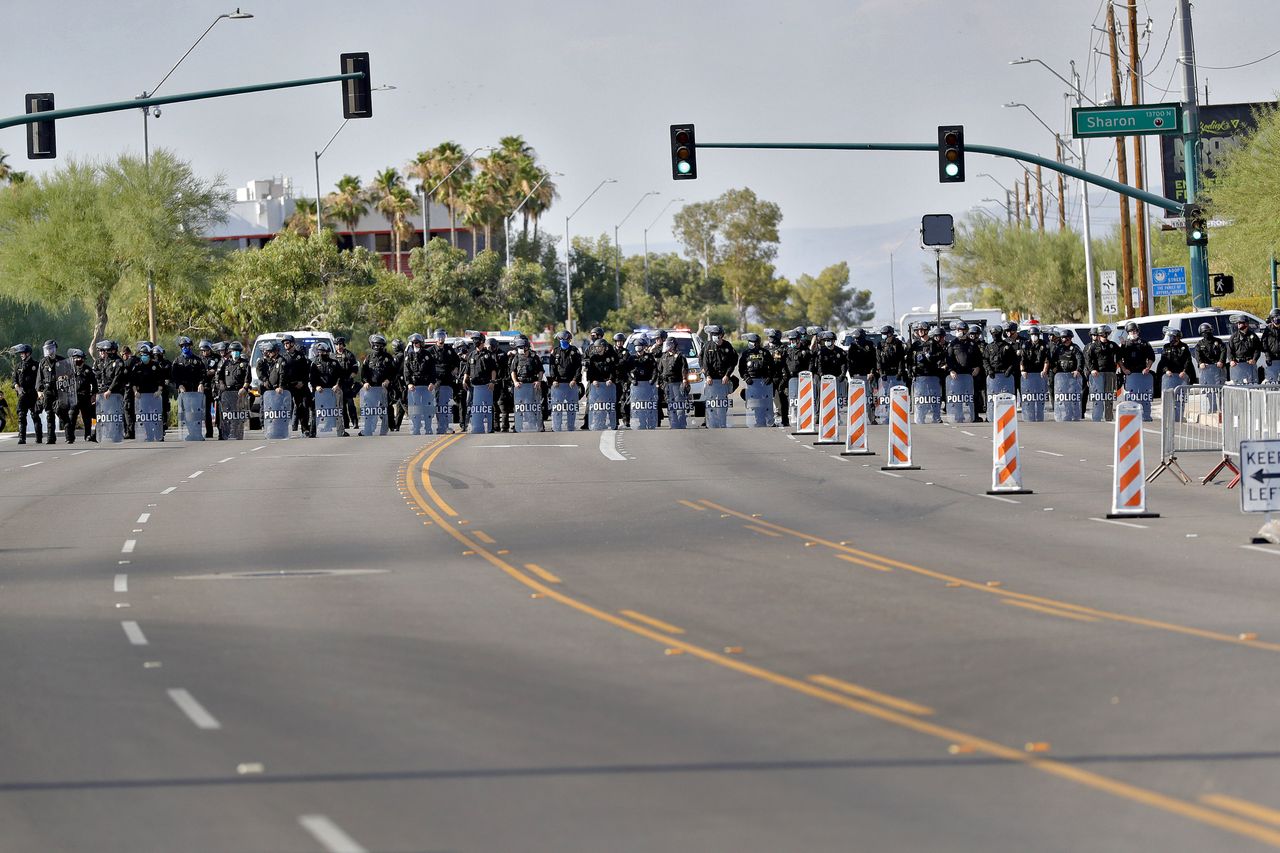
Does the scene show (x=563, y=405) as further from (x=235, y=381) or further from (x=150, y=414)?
(x=150, y=414)

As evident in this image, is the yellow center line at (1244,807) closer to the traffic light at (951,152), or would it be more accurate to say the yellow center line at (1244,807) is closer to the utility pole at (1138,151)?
the traffic light at (951,152)

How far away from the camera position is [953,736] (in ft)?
29.7

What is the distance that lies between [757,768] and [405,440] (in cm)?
2794

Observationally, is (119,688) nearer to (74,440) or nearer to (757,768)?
(757,768)

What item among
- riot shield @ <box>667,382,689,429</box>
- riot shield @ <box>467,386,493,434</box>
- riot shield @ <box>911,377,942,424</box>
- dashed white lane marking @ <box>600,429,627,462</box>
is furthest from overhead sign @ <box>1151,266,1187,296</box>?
riot shield @ <box>467,386,493,434</box>

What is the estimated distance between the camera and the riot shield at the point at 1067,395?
38.4 meters

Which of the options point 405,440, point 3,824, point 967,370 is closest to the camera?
point 3,824

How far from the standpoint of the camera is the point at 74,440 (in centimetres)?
3888

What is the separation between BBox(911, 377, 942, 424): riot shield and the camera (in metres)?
38.4

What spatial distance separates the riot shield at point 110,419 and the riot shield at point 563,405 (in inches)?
337

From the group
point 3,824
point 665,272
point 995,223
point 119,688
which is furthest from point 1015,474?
point 665,272

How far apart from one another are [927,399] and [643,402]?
5.85m

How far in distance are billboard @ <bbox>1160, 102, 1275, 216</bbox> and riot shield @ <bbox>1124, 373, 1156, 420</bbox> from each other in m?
26.9

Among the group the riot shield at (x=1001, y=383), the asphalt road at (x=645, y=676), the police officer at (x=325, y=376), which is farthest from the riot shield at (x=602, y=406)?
the asphalt road at (x=645, y=676)
